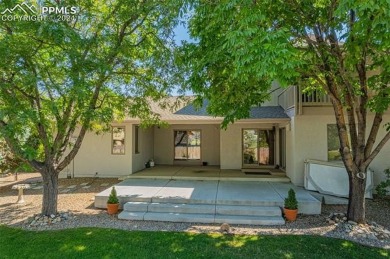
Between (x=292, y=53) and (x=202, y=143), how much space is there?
520 inches

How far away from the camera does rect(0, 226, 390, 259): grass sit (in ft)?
17.6

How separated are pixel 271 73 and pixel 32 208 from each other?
877 cm

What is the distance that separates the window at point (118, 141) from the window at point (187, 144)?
440 cm

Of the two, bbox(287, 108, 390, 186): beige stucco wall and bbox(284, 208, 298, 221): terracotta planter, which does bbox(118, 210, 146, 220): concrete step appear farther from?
bbox(287, 108, 390, 186): beige stucco wall

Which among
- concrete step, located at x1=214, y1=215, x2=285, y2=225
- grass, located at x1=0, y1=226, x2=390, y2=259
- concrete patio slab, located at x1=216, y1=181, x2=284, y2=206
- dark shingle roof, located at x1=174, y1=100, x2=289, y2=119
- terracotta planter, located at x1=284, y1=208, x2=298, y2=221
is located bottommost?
grass, located at x1=0, y1=226, x2=390, y2=259

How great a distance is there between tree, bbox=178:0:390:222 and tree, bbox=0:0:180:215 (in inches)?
53.6

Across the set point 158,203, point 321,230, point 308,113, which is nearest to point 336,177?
point 308,113

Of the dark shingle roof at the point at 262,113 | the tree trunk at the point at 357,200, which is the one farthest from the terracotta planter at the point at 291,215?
the dark shingle roof at the point at 262,113

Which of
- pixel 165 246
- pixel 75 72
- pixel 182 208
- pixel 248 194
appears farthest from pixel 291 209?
pixel 75 72

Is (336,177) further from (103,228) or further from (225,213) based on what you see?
(103,228)

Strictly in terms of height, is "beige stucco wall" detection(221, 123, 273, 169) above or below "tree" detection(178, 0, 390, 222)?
below

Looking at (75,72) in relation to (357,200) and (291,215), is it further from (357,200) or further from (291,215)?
(357,200)

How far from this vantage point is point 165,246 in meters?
5.74

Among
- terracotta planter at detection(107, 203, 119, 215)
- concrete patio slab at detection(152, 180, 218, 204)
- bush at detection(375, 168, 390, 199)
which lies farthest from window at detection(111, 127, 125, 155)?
bush at detection(375, 168, 390, 199)
